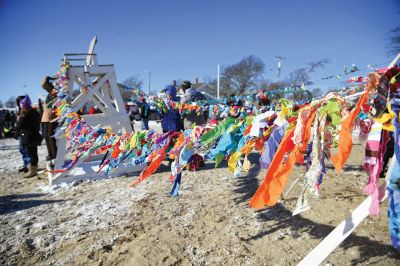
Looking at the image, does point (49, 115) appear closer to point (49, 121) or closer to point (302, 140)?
point (49, 121)

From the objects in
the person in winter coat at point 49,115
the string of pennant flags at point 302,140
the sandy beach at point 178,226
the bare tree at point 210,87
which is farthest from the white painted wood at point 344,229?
the bare tree at point 210,87

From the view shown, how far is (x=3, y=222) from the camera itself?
375 centimetres

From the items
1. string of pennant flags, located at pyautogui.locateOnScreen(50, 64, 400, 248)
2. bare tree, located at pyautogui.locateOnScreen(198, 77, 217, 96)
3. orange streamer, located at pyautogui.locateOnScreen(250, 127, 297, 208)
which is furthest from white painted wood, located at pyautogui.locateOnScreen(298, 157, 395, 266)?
bare tree, located at pyautogui.locateOnScreen(198, 77, 217, 96)

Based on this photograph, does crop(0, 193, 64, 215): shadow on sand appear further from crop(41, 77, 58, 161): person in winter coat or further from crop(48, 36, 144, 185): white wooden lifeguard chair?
crop(41, 77, 58, 161): person in winter coat

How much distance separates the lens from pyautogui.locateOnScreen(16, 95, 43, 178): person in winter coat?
6.29m

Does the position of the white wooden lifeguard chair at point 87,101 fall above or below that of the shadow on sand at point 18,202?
above

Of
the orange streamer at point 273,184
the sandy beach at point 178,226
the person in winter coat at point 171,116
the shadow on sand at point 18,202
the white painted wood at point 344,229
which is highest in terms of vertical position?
the person in winter coat at point 171,116

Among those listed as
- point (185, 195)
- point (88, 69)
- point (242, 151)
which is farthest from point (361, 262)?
point (88, 69)

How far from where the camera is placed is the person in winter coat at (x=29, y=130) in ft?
20.6

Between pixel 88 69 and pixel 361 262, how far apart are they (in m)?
5.75

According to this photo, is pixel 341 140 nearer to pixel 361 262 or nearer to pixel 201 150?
pixel 201 150

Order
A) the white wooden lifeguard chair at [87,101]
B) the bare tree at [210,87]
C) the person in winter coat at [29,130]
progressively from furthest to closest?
the bare tree at [210,87], the person in winter coat at [29,130], the white wooden lifeguard chair at [87,101]

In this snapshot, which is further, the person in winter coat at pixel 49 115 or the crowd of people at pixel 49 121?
the crowd of people at pixel 49 121

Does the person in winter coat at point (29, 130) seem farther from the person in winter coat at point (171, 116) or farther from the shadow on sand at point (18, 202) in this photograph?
the person in winter coat at point (171, 116)
